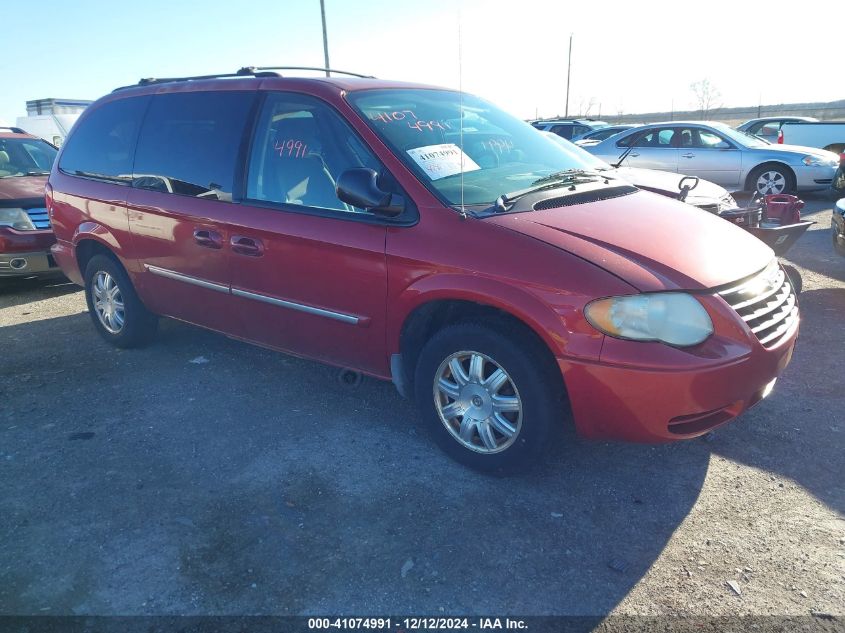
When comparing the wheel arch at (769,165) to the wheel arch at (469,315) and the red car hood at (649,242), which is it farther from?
the wheel arch at (469,315)

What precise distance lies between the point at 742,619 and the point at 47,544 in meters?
2.80

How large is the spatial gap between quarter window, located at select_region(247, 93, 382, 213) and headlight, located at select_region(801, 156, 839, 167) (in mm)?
10317

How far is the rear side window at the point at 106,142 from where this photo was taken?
4.53m

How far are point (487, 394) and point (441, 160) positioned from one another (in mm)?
1241

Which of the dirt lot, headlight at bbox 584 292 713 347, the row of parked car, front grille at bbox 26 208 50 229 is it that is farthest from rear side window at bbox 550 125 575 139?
headlight at bbox 584 292 713 347

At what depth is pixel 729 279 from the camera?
2.75 m

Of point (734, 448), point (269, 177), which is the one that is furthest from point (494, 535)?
point (269, 177)

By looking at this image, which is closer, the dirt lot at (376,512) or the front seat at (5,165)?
the dirt lot at (376,512)

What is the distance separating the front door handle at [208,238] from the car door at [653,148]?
9.19 meters

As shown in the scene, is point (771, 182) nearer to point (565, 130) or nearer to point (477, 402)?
point (565, 130)

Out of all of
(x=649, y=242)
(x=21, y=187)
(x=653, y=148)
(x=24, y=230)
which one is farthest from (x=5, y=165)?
(x=653, y=148)

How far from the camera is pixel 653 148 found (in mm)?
11461

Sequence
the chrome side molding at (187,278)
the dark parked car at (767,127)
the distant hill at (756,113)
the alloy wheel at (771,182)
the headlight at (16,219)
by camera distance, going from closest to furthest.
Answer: the chrome side molding at (187,278), the headlight at (16,219), the alloy wheel at (771,182), the dark parked car at (767,127), the distant hill at (756,113)

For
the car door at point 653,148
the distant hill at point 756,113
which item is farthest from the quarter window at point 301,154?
the distant hill at point 756,113
